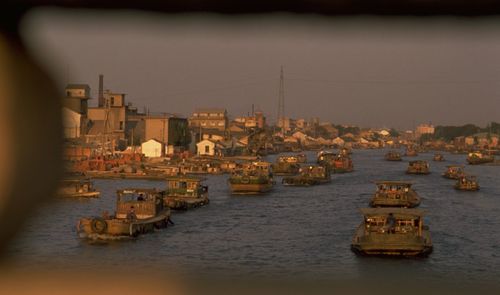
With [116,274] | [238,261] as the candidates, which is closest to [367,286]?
[116,274]

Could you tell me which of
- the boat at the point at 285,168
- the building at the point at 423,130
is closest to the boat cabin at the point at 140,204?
the boat at the point at 285,168

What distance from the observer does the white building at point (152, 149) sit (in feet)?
67.1

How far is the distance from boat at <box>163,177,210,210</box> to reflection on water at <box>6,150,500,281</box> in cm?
26

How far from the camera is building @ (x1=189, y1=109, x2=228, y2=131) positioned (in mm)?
28094

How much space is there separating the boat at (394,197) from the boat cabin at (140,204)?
370 cm

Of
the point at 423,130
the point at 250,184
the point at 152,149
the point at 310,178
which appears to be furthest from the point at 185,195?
the point at 423,130

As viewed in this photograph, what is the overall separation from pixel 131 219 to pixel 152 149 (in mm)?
12117

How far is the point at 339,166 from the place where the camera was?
64.5ft

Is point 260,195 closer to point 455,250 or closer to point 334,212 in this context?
point 334,212

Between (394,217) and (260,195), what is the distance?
5.77 m

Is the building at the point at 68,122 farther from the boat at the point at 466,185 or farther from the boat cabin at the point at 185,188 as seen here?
the boat at the point at 466,185

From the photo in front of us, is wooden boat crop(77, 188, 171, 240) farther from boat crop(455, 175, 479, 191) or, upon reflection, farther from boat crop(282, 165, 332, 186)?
boat crop(455, 175, 479, 191)

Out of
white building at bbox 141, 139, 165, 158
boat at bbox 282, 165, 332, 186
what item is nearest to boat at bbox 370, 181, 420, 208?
boat at bbox 282, 165, 332, 186

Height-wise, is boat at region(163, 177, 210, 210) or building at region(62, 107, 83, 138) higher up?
building at region(62, 107, 83, 138)
